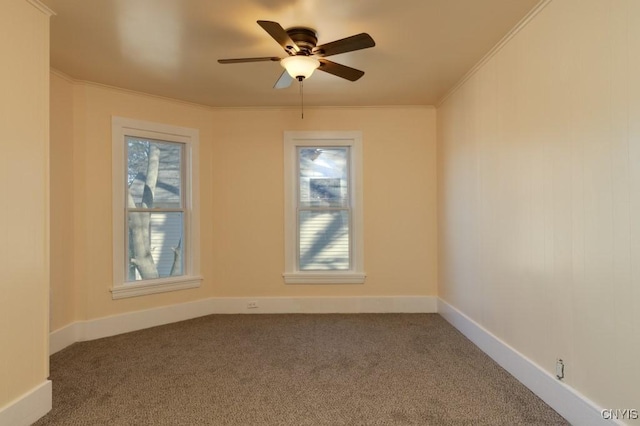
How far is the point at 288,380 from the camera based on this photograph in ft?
8.45

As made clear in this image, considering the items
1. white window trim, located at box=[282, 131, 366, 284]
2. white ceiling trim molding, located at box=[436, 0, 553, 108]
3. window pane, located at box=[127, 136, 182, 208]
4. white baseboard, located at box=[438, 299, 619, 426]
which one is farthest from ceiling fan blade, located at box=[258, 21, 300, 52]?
white baseboard, located at box=[438, 299, 619, 426]

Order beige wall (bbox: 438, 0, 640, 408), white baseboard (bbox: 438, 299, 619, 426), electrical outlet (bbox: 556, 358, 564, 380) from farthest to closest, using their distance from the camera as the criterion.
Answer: electrical outlet (bbox: 556, 358, 564, 380), white baseboard (bbox: 438, 299, 619, 426), beige wall (bbox: 438, 0, 640, 408)

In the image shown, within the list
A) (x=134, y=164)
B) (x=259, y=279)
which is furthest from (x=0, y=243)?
(x=259, y=279)

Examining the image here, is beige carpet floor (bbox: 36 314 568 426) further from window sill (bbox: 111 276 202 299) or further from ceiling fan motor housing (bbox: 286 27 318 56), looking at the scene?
ceiling fan motor housing (bbox: 286 27 318 56)

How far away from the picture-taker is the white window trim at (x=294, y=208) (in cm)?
439

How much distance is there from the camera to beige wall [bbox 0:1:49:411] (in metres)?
1.97

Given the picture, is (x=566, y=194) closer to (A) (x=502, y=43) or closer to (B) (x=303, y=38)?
(A) (x=502, y=43)

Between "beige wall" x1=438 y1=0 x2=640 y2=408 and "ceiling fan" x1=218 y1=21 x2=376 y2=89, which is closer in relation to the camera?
"beige wall" x1=438 y1=0 x2=640 y2=408

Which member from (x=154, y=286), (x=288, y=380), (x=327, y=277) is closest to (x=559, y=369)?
(x=288, y=380)

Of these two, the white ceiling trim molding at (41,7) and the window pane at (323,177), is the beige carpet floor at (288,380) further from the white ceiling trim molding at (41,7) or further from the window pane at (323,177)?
the white ceiling trim molding at (41,7)

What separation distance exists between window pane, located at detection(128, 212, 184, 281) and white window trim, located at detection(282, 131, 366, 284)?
1.30 metres

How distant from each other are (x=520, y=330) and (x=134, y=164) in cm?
400

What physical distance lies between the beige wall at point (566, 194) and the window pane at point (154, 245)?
3296 millimetres

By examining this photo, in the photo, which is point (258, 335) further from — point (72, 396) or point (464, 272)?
point (464, 272)
